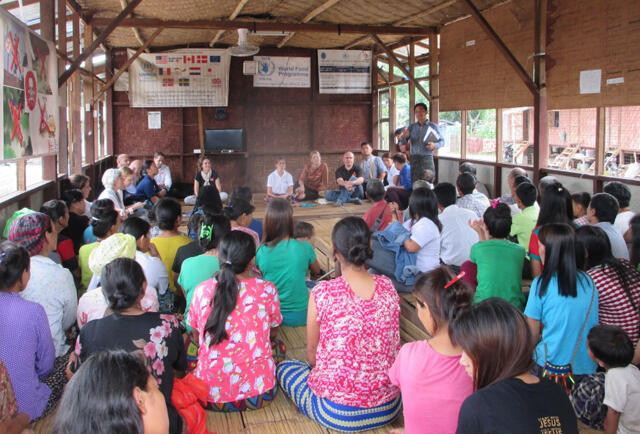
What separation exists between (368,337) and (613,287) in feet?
4.36

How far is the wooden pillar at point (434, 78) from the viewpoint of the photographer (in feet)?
32.7

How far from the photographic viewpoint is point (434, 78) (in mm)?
10008

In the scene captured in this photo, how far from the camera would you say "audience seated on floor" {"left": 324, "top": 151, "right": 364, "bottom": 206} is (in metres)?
8.39

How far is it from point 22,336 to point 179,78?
9.66 meters

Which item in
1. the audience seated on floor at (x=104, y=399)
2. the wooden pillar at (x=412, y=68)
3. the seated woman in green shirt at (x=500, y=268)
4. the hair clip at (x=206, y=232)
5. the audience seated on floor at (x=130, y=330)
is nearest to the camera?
the audience seated on floor at (x=104, y=399)

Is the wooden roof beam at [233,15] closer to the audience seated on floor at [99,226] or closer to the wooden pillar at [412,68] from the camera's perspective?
the wooden pillar at [412,68]

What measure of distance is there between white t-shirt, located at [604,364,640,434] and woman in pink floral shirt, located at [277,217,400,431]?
89cm

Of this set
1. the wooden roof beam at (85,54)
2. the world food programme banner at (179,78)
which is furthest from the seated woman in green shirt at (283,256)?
the world food programme banner at (179,78)

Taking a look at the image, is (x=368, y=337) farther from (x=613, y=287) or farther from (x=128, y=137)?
(x=128, y=137)

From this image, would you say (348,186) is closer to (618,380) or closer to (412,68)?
(412,68)

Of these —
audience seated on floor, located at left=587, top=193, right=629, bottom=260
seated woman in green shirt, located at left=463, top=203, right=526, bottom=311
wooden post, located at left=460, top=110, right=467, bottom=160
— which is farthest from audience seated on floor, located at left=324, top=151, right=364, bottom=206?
seated woman in green shirt, located at left=463, top=203, right=526, bottom=311

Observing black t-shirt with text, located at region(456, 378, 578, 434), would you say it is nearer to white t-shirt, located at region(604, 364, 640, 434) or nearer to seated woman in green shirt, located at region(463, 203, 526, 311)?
white t-shirt, located at region(604, 364, 640, 434)

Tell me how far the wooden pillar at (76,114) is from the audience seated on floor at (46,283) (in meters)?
5.04

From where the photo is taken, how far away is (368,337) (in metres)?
2.46
